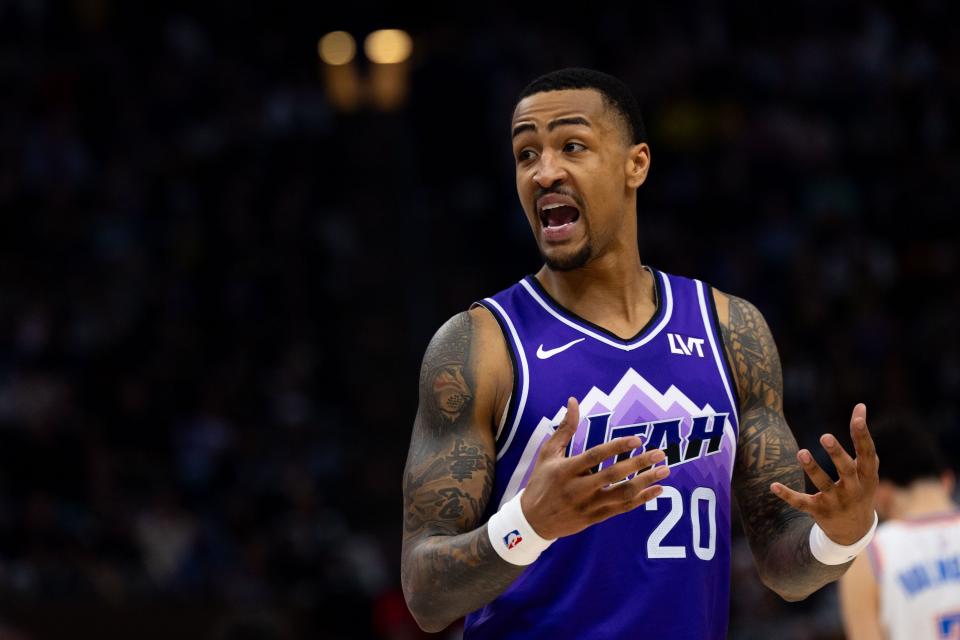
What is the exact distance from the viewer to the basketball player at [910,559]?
585 centimetres

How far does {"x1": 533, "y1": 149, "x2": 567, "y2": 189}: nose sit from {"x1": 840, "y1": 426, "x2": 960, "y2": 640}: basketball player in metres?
2.48

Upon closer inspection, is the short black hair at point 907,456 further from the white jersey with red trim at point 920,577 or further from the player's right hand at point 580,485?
the player's right hand at point 580,485

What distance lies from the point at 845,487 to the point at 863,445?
126 millimetres

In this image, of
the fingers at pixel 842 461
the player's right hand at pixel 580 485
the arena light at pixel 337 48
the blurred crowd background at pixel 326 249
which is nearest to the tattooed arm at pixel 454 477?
the player's right hand at pixel 580 485

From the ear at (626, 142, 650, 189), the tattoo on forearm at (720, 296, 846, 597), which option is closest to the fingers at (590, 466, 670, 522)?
the tattoo on forearm at (720, 296, 846, 597)

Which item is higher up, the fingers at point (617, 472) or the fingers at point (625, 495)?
the fingers at point (617, 472)

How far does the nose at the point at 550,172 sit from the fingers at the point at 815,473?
3.35ft

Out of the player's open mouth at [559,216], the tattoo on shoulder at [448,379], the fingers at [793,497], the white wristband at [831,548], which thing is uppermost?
the player's open mouth at [559,216]

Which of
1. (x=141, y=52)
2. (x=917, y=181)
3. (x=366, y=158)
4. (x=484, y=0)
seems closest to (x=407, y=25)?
(x=484, y=0)

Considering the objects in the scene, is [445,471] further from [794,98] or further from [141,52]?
[141,52]

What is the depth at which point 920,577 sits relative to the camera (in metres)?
5.89

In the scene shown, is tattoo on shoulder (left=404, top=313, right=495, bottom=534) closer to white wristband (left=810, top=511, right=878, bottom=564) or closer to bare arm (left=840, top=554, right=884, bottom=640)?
white wristband (left=810, top=511, right=878, bottom=564)

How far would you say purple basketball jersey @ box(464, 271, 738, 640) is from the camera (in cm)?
398

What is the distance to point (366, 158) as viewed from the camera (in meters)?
17.8
